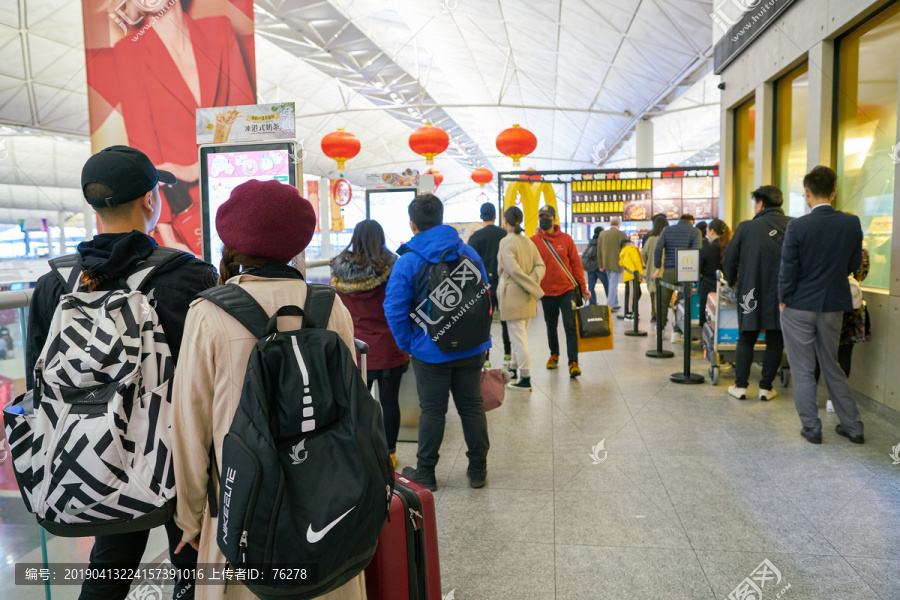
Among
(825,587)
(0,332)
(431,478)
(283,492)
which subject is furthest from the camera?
(431,478)

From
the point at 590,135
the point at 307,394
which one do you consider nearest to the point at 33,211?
the point at 307,394

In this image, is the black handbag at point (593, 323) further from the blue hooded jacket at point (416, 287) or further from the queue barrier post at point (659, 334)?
the blue hooded jacket at point (416, 287)

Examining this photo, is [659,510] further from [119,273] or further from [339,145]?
[339,145]

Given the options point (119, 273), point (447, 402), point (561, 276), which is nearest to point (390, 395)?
point (447, 402)

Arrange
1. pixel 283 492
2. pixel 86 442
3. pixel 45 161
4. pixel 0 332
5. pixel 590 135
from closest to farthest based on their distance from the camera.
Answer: pixel 283 492
pixel 86 442
pixel 0 332
pixel 45 161
pixel 590 135

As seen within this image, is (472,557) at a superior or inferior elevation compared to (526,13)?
inferior

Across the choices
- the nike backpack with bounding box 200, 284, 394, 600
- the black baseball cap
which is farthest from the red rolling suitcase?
the black baseball cap

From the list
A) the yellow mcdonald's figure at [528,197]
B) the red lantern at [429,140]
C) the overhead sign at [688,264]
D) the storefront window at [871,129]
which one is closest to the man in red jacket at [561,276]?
the overhead sign at [688,264]

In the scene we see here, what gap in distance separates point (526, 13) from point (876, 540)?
390 inches

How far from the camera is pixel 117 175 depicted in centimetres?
163

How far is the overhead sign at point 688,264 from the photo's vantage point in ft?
19.5

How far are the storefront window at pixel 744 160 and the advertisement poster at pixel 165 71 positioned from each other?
6.73 m

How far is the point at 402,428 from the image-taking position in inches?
175

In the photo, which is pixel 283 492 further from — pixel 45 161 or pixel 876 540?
pixel 45 161
